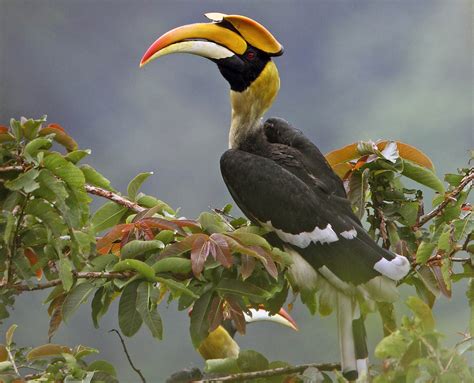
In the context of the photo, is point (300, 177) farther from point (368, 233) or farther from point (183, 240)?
point (183, 240)

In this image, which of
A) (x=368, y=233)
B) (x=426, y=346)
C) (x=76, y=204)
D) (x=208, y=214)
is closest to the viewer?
(x=426, y=346)

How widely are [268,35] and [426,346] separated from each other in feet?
3.73

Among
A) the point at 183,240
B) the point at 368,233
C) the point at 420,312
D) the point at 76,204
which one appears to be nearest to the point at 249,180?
the point at 368,233

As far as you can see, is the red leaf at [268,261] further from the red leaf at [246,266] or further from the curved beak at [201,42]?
the curved beak at [201,42]

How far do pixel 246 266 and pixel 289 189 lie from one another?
420 millimetres

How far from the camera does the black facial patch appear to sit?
2.19 meters

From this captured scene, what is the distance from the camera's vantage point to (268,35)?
218cm

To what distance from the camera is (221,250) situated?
1560 mm

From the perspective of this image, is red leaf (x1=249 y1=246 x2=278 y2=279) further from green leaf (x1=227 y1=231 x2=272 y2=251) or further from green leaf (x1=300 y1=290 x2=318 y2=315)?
green leaf (x1=300 y1=290 x2=318 y2=315)

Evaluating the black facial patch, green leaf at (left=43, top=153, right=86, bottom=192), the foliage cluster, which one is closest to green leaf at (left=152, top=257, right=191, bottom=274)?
the foliage cluster


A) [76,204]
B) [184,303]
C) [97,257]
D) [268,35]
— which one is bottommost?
[184,303]

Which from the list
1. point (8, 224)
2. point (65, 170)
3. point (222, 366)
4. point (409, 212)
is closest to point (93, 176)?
point (65, 170)

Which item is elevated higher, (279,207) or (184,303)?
(279,207)

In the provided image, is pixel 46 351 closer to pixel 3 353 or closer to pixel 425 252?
pixel 3 353
